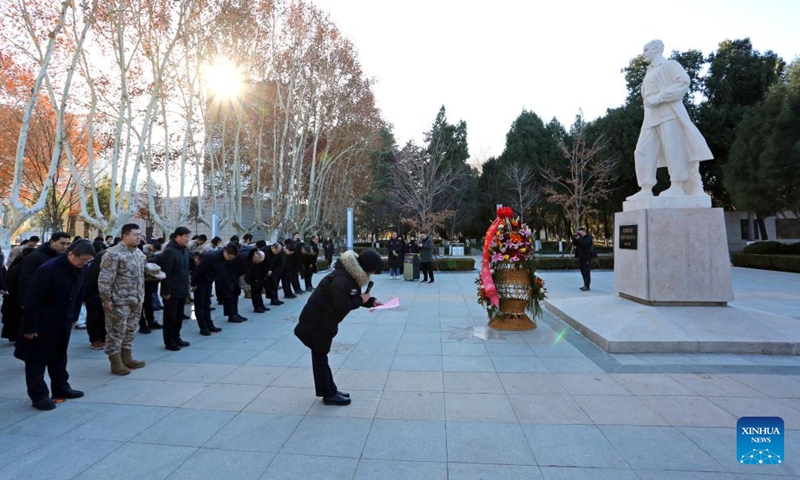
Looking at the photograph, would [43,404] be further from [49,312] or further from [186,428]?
[186,428]

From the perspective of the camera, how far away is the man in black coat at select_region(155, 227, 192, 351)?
621 centimetres

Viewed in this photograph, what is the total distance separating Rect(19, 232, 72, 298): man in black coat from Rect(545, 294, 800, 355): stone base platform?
25.4 ft

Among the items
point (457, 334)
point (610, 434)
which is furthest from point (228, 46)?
point (610, 434)

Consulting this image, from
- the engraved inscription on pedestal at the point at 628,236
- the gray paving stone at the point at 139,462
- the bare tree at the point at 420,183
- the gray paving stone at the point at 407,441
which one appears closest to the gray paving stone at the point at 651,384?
the gray paving stone at the point at 407,441

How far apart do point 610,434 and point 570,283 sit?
38.6 feet

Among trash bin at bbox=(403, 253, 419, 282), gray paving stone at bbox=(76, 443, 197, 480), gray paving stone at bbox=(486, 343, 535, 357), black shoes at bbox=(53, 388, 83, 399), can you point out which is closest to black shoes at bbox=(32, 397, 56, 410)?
black shoes at bbox=(53, 388, 83, 399)

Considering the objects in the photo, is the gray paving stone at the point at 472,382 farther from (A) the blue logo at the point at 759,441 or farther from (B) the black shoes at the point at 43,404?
(B) the black shoes at the point at 43,404

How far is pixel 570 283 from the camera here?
14234mm

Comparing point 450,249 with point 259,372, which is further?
point 450,249

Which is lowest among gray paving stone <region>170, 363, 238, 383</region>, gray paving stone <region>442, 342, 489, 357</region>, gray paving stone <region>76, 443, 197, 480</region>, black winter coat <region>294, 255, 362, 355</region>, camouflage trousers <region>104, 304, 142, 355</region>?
gray paving stone <region>170, 363, 238, 383</region>

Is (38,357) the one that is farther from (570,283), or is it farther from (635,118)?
(635,118)

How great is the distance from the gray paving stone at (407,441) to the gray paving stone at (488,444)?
84mm

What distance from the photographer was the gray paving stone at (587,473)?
2.68 m

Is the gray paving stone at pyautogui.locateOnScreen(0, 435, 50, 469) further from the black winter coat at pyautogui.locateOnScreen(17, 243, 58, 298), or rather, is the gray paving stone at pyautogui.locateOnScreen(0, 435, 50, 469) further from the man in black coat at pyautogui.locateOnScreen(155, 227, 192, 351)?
the black winter coat at pyautogui.locateOnScreen(17, 243, 58, 298)
